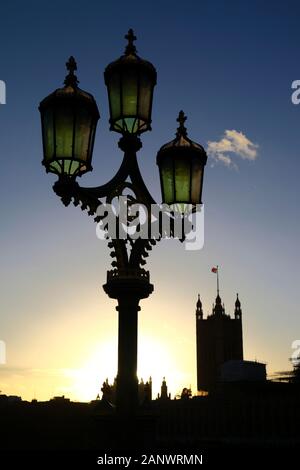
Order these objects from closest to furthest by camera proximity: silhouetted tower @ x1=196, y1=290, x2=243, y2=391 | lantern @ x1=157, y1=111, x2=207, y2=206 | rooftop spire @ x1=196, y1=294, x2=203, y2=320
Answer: lantern @ x1=157, y1=111, x2=207, y2=206 < silhouetted tower @ x1=196, y1=290, x2=243, y2=391 < rooftop spire @ x1=196, y1=294, x2=203, y2=320

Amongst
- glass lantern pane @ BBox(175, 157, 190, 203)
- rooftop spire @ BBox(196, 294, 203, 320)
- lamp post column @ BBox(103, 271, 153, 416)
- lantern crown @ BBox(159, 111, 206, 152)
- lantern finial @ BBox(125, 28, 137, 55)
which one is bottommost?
lamp post column @ BBox(103, 271, 153, 416)

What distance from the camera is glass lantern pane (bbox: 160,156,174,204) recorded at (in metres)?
4.89

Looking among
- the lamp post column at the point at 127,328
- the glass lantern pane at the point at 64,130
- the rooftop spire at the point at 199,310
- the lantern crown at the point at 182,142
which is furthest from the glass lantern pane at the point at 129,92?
the rooftop spire at the point at 199,310

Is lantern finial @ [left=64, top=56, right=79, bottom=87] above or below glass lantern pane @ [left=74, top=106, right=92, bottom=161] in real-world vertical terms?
above

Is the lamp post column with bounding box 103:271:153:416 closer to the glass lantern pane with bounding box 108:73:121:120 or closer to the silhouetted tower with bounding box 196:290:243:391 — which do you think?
the glass lantern pane with bounding box 108:73:121:120

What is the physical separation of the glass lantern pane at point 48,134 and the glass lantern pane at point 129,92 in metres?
0.73

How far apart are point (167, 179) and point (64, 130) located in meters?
1.07

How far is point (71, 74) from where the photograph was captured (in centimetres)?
455

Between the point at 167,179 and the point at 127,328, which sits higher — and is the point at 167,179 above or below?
above

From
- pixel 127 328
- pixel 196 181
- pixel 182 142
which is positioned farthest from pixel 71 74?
pixel 127 328

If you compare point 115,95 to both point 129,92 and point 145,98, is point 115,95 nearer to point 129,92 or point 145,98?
point 129,92

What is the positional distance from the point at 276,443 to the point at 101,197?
260ft

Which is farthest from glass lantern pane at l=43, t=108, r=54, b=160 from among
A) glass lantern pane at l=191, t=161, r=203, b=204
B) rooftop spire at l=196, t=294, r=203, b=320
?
rooftop spire at l=196, t=294, r=203, b=320

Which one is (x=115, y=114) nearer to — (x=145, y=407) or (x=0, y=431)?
(x=145, y=407)
